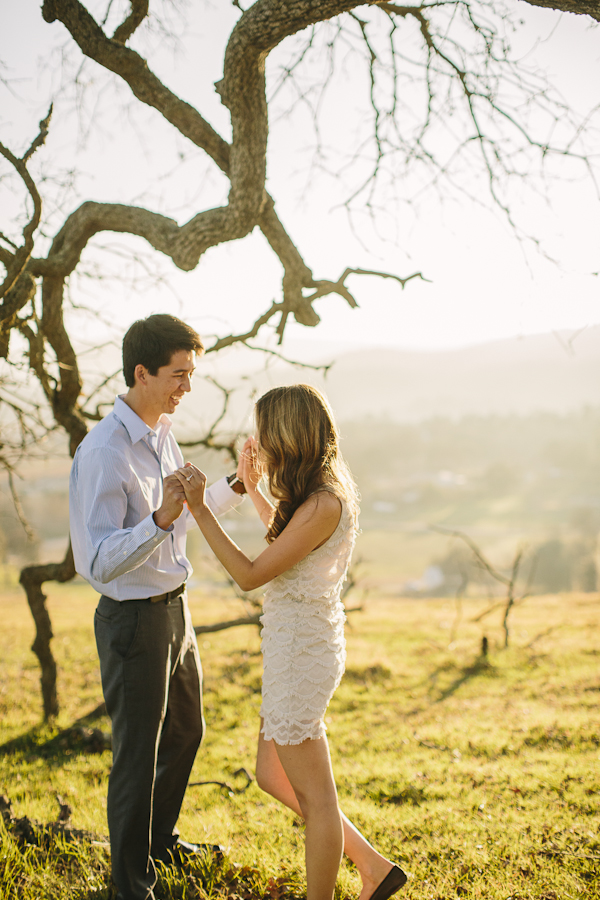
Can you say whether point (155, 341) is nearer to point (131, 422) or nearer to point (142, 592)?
point (131, 422)

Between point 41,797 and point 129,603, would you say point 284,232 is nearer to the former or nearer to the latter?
point 129,603

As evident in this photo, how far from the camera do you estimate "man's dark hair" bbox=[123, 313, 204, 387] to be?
2582 millimetres

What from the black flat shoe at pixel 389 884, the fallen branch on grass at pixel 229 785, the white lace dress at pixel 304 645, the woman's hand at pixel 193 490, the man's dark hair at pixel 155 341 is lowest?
the fallen branch on grass at pixel 229 785

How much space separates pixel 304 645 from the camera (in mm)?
2242

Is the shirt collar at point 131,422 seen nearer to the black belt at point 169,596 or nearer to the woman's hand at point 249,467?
the woman's hand at point 249,467

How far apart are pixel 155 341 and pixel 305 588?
4.35ft

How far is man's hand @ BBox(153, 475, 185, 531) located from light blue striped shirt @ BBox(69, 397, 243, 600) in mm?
27

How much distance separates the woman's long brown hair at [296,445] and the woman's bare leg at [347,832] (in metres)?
1.07

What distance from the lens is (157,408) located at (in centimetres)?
270

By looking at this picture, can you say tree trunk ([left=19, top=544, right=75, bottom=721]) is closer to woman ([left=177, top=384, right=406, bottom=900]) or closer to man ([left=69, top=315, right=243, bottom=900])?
man ([left=69, top=315, right=243, bottom=900])

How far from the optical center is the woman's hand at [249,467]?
2.63 m

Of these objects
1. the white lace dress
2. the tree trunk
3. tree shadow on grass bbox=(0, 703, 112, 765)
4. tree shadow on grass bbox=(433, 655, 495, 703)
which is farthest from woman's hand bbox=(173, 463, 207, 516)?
A: tree shadow on grass bbox=(433, 655, 495, 703)

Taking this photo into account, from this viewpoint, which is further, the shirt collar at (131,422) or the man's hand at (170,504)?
the shirt collar at (131,422)

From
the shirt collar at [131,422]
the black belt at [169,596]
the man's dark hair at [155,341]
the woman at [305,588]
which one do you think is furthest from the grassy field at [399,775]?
the man's dark hair at [155,341]
